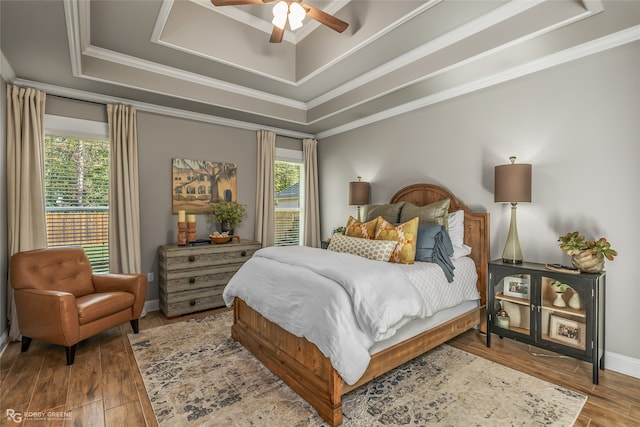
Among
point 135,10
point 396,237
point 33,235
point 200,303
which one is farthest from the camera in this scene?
point 200,303

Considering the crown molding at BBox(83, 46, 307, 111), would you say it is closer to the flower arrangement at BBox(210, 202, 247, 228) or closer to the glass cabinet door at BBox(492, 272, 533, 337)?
the flower arrangement at BBox(210, 202, 247, 228)

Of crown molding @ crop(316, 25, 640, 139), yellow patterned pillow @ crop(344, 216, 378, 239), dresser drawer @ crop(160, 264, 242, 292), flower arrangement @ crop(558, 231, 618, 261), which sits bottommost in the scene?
dresser drawer @ crop(160, 264, 242, 292)

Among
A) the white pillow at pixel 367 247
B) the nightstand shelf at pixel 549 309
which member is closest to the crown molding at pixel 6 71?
the white pillow at pixel 367 247

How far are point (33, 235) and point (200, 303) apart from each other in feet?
6.08

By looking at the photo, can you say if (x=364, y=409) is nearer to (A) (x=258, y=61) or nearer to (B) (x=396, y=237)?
(B) (x=396, y=237)

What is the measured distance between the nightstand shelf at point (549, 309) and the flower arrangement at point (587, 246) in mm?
→ 178

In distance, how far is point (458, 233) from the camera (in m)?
3.23

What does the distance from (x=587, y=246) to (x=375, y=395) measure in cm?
198

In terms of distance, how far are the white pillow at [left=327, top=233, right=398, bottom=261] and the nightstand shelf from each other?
1.00 metres

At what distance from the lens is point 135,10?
250 cm

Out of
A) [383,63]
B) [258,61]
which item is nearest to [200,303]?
[258,61]

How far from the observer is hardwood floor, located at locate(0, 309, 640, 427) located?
192cm

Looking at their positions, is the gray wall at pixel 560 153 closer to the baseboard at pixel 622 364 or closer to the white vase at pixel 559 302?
the baseboard at pixel 622 364

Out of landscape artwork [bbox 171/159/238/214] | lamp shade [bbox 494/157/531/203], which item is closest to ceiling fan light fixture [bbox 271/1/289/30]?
lamp shade [bbox 494/157/531/203]
